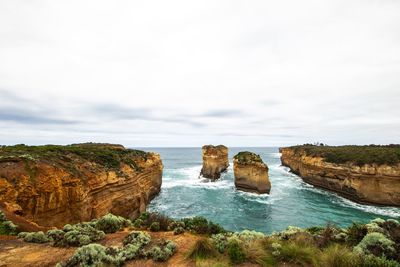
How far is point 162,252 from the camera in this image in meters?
7.00

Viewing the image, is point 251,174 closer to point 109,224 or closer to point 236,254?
point 109,224

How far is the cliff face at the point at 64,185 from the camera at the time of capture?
12.2 m

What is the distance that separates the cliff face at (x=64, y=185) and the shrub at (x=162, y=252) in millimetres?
8543

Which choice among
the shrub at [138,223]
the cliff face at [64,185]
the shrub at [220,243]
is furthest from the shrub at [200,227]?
the cliff face at [64,185]

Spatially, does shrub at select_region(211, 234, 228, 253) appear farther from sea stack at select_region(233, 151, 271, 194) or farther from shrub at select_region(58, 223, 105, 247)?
sea stack at select_region(233, 151, 271, 194)

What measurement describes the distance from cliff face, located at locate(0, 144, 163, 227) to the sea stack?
1954 centimetres

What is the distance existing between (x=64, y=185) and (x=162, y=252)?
10.5m

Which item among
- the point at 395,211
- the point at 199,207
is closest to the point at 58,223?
the point at 199,207

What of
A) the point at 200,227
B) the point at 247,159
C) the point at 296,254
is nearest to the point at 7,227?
the point at 200,227

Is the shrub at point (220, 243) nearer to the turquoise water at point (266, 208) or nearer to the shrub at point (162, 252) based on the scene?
the shrub at point (162, 252)

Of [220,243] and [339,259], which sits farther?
[220,243]

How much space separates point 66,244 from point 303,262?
760 centimetres

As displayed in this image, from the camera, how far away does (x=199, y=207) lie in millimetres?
29875

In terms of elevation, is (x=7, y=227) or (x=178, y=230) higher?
(x=7, y=227)
